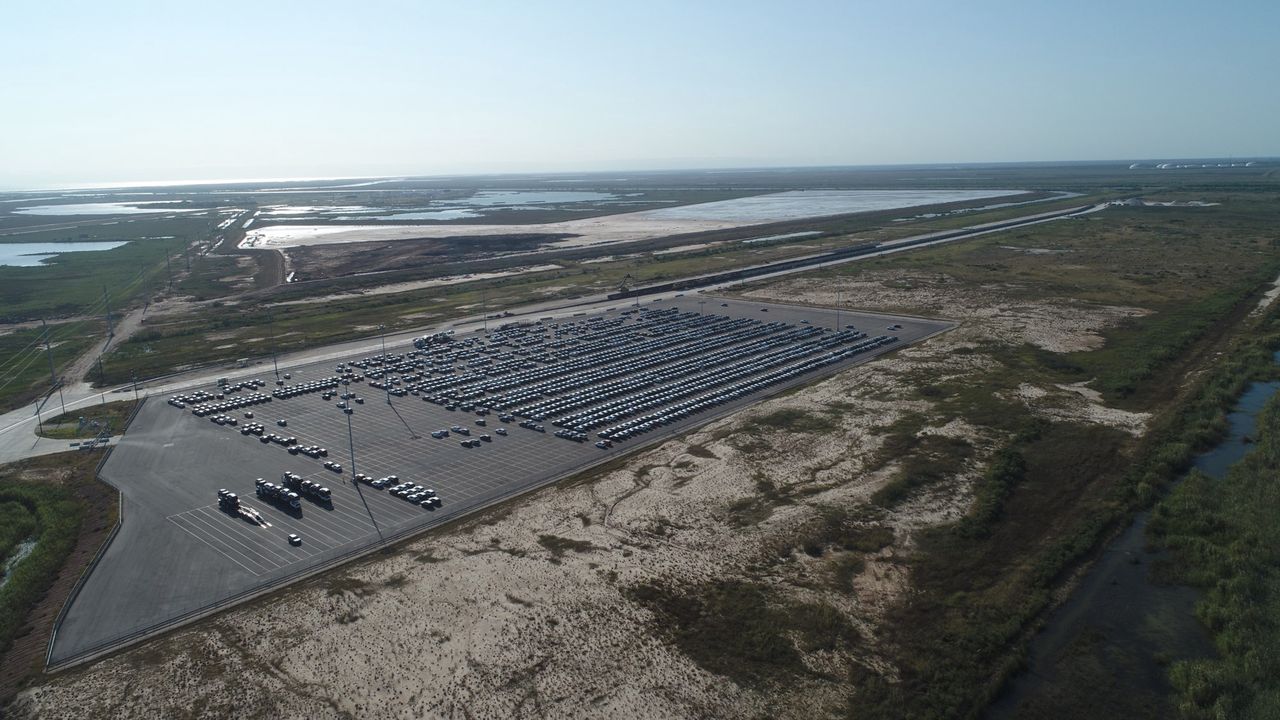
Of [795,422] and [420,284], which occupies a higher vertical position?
[420,284]

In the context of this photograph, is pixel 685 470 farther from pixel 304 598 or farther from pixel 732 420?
pixel 304 598

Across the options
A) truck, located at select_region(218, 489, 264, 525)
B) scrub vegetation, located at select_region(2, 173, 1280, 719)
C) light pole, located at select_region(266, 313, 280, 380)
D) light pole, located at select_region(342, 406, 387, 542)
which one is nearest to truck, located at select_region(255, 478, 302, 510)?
truck, located at select_region(218, 489, 264, 525)

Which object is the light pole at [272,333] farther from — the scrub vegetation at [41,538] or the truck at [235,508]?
the truck at [235,508]

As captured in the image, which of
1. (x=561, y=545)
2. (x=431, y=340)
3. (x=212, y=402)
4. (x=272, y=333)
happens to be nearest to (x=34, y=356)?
(x=272, y=333)

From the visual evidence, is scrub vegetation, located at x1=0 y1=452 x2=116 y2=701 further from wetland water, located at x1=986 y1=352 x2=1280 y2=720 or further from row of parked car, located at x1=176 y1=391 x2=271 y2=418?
wetland water, located at x1=986 y1=352 x2=1280 y2=720

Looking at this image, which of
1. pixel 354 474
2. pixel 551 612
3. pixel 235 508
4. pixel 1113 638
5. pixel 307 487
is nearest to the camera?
pixel 1113 638

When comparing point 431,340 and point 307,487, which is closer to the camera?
point 307,487

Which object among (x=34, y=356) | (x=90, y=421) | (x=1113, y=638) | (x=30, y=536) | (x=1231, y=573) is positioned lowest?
(x=30, y=536)

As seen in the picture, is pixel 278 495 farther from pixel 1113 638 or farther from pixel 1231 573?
pixel 1231 573

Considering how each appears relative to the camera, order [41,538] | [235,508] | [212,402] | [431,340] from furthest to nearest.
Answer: [431,340]
[212,402]
[235,508]
[41,538]
